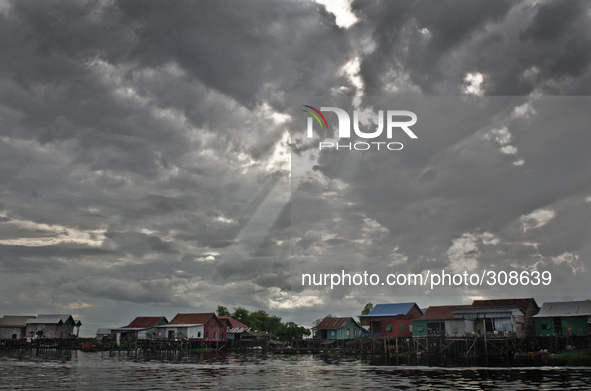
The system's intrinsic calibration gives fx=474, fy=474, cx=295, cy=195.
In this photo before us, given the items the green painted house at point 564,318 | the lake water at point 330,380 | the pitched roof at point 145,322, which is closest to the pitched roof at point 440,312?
the green painted house at point 564,318

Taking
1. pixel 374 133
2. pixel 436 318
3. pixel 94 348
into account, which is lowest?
pixel 94 348

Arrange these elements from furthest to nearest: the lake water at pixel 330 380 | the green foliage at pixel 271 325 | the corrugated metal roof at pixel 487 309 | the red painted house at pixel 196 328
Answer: the green foliage at pixel 271 325, the red painted house at pixel 196 328, the corrugated metal roof at pixel 487 309, the lake water at pixel 330 380

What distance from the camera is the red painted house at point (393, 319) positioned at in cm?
7388

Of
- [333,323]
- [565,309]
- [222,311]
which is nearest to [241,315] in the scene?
[222,311]

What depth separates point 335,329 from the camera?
82.1 metres

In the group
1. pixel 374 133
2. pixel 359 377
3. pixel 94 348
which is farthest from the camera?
pixel 94 348

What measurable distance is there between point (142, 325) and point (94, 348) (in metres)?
11.2

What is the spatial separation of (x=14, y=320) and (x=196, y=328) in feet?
137

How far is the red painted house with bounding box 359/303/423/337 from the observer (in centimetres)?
7388

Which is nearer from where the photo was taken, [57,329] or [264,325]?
[57,329]

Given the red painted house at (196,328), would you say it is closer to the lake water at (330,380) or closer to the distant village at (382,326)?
the distant village at (382,326)

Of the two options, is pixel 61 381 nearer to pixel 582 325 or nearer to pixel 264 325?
pixel 582 325

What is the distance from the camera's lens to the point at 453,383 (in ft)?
91.4

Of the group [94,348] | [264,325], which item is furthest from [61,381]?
[264,325]
